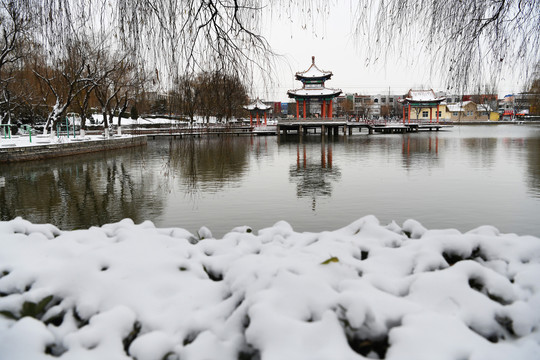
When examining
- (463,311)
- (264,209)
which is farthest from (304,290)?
(264,209)

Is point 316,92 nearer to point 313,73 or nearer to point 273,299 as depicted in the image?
point 313,73

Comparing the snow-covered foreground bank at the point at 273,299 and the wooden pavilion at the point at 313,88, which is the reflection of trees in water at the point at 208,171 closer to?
the snow-covered foreground bank at the point at 273,299

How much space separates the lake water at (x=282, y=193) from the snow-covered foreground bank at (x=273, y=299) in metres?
1.93

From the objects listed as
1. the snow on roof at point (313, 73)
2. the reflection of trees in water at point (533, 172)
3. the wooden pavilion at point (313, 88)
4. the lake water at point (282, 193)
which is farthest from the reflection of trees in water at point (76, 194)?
the snow on roof at point (313, 73)

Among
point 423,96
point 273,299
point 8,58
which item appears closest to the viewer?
point 273,299

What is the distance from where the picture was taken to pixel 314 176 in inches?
470

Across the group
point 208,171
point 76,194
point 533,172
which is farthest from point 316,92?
point 76,194

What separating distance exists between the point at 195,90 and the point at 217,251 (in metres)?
1.41

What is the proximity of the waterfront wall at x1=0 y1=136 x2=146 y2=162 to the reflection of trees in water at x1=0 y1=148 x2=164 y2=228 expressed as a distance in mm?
490

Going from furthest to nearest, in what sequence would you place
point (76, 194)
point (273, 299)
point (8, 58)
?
1. point (8, 58)
2. point (76, 194)
3. point (273, 299)

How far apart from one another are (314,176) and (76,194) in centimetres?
653

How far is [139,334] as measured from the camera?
176cm

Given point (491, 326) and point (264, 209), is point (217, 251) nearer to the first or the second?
point (491, 326)

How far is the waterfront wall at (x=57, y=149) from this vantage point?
14412mm
